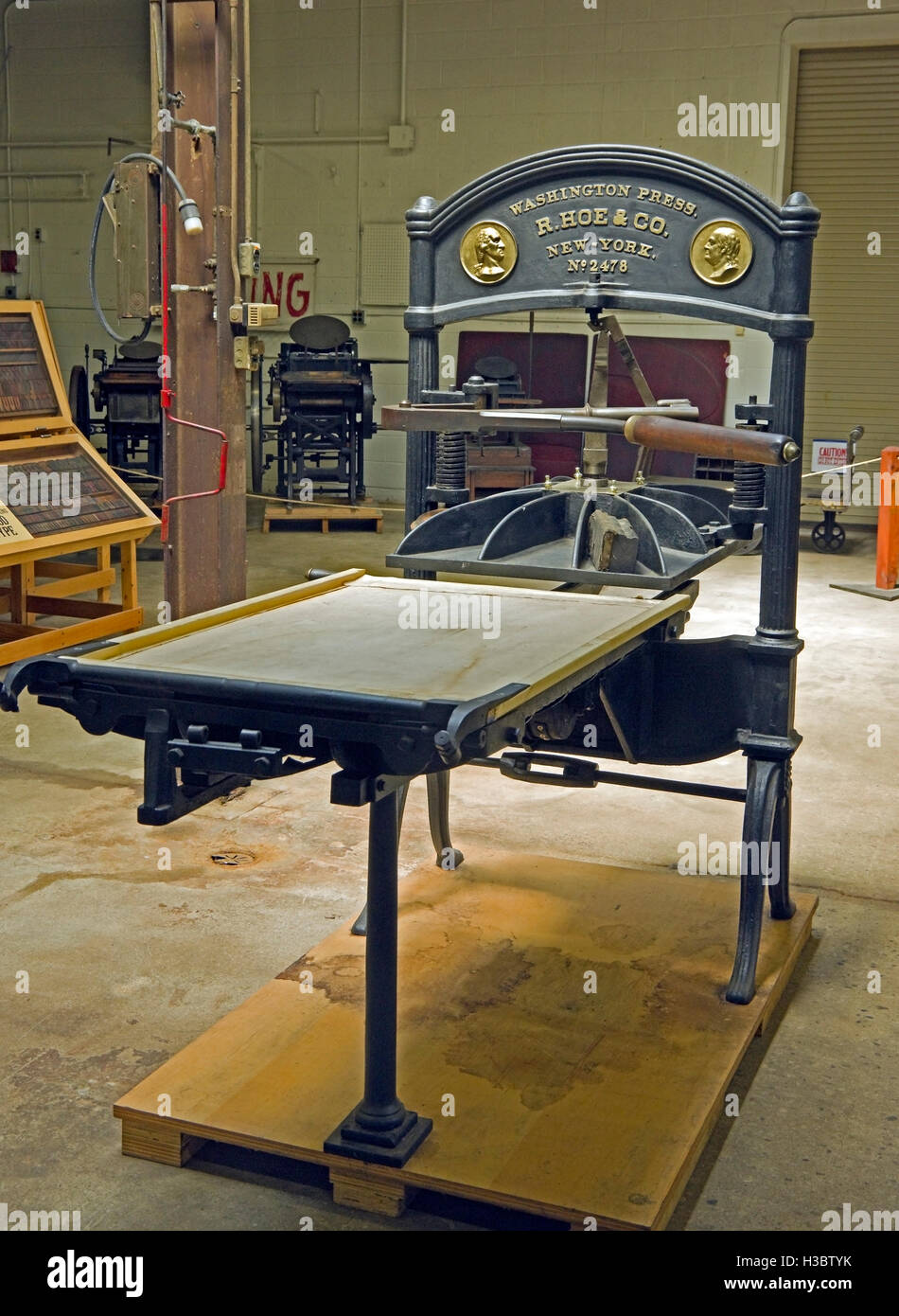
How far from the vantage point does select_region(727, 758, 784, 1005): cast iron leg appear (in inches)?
112

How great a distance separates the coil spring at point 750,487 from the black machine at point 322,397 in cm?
651

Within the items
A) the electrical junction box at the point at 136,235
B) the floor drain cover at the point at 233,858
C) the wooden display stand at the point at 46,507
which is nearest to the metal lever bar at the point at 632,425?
the floor drain cover at the point at 233,858

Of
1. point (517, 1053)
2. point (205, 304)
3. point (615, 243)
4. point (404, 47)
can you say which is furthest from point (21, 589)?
point (404, 47)

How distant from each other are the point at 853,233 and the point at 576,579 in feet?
26.2

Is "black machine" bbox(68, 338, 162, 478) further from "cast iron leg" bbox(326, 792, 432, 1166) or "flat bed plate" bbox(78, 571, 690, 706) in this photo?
"cast iron leg" bbox(326, 792, 432, 1166)

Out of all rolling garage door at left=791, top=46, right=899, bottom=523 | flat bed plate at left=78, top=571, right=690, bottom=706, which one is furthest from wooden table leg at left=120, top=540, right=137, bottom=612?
rolling garage door at left=791, top=46, right=899, bottom=523

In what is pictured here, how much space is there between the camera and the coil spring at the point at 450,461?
329 cm

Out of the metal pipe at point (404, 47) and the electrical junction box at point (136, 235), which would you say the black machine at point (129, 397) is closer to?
the metal pipe at point (404, 47)

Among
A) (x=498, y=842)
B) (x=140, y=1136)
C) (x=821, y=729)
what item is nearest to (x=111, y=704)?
(x=140, y=1136)

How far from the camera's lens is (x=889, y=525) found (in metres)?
7.42

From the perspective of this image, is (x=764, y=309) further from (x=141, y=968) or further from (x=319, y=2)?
(x=319, y=2)

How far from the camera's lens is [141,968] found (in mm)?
3094
